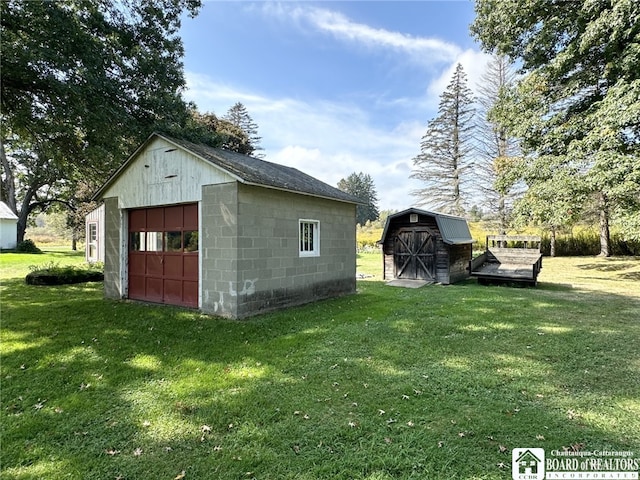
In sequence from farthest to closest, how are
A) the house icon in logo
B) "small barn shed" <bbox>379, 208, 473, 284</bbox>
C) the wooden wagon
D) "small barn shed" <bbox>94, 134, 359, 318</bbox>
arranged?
"small barn shed" <bbox>379, 208, 473, 284</bbox>
the wooden wagon
"small barn shed" <bbox>94, 134, 359, 318</bbox>
the house icon in logo

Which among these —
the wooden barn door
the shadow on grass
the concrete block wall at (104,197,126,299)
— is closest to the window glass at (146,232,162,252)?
the concrete block wall at (104,197,126,299)

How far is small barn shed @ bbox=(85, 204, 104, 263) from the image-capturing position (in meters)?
17.9

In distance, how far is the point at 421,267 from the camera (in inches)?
541

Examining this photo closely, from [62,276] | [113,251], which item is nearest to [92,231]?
[62,276]

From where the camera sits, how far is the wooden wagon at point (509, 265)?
12469 mm

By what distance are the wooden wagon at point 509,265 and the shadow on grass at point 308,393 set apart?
16.8ft

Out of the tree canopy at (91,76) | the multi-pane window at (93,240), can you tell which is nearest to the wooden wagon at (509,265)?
the tree canopy at (91,76)

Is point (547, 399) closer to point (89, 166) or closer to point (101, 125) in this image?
point (101, 125)

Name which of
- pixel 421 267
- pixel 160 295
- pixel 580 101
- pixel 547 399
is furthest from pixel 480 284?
pixel 160 295

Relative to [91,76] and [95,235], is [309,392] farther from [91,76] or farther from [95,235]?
[95,235]

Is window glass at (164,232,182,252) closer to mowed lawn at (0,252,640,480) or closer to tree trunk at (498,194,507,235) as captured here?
mowed lawn at (0,252,640,480)

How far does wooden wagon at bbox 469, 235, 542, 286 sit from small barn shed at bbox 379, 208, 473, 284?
2.86ft

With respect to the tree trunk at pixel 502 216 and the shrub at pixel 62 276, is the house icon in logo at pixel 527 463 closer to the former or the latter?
the shrub at pixel 62 276

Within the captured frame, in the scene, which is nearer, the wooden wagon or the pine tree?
the wooden wagon
